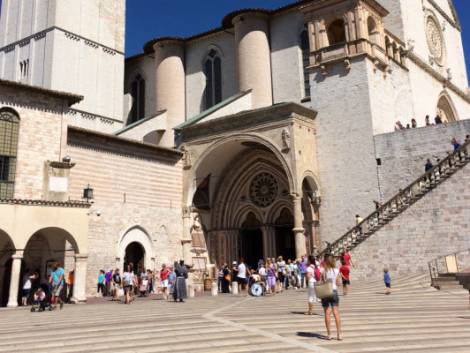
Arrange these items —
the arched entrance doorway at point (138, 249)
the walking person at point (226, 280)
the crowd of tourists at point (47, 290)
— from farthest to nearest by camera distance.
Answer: the arched entrance doorway at point (138, 249)
the walking person at point (226, 280)
the crowd of tourists at point (47, 290)

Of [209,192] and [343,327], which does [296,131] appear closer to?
[209,192]

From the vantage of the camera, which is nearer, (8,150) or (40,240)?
(8,150)

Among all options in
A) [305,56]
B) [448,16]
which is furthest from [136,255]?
[448,16]

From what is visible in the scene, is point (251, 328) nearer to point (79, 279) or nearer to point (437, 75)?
point (79, 279)

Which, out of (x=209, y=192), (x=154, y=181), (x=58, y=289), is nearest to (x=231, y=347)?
(x=58, y=289)

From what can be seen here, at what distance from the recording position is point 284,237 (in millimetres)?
24406

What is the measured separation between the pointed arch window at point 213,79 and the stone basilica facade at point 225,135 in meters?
0.09

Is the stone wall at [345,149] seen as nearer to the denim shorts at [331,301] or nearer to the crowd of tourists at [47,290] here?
the crowd of tourists at [47,290]

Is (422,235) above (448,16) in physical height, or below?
below

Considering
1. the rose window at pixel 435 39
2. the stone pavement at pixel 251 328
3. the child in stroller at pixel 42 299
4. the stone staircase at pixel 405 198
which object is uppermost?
the rose window at pixel 435 39

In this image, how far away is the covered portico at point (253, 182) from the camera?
2050 cm

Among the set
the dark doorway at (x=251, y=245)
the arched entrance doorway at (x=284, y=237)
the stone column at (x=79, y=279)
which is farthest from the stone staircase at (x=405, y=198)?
the stone column at (x=79, y=279)

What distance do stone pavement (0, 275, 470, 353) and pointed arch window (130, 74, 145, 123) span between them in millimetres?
21358

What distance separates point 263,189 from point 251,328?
16240 millimetres
